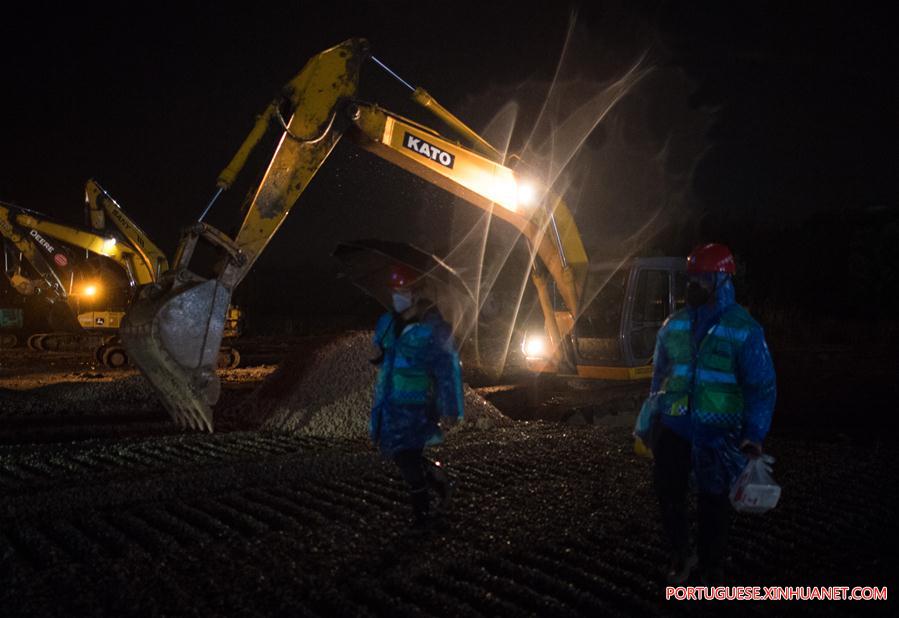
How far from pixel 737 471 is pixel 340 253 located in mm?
2628

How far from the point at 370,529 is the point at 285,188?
3.85m

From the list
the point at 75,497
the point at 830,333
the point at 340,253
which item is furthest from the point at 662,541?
the point at 830,333

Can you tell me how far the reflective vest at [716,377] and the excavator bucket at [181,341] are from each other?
447 centimetres

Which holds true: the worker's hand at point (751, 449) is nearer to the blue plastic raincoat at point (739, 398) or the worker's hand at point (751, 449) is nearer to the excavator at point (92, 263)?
the blue plastic raincoat at point (739, 398)

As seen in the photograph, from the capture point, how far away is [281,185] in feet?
22.3

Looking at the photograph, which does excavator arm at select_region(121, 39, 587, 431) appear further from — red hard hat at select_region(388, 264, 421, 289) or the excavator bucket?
red hard hat at select_region(388, 264, 421, 289)

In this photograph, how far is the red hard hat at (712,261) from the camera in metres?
3.20

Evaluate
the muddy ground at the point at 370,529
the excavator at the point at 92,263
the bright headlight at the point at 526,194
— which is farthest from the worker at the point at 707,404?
the excavator at the point at 92,263

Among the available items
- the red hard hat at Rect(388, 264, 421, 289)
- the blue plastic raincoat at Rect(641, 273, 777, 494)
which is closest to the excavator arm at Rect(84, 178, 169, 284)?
the red hard hat at Rect(388, 264, 421, 289)

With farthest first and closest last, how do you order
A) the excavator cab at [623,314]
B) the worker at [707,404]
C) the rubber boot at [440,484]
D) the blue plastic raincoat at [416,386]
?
the excavator cab at [623,314] < the rubber boot at [440,484] < the blue plastic raincoat at [416,386] < the worker at [707,404]

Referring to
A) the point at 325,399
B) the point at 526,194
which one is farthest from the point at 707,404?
the point at 526,194

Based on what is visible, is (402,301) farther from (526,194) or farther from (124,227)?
(124,227)

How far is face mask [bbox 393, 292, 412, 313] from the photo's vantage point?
392 cm

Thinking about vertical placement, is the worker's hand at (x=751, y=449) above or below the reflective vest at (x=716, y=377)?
below
